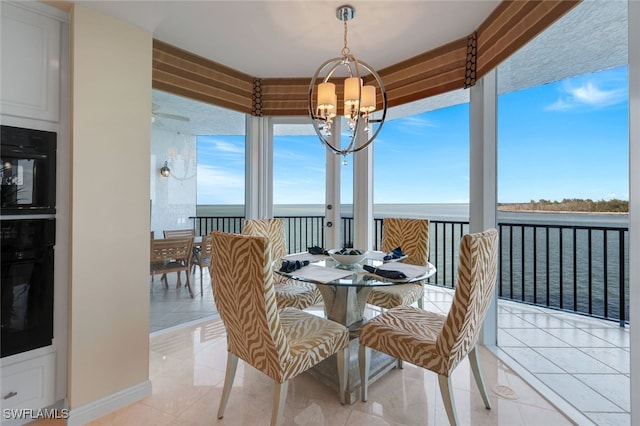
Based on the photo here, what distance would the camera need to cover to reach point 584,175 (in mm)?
2695

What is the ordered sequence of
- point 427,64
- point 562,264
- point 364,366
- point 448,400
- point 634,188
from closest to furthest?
point 634,188 → point 448,400 → point 364,366 → point 427,64 → point 562,264

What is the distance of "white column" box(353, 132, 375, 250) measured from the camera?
3.33m

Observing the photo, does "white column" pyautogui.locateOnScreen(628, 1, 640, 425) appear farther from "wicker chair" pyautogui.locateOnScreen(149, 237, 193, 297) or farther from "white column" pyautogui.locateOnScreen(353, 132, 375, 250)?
"wicker chair" pyautogui.locateOnScreen(149, 237, 193, 297)

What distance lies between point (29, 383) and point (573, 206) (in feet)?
14.0

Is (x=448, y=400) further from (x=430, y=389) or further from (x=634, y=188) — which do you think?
(x=634, y=188)

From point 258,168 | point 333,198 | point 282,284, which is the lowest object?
point 282,284

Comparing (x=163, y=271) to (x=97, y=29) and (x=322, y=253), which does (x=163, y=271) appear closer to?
(x=322, y=253)

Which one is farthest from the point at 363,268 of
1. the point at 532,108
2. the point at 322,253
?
the point at 532,108

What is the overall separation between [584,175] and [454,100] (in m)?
1.48

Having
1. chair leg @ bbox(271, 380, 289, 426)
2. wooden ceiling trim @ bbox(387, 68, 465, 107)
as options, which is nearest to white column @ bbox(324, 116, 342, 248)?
→ wooden ceiling trim @ bbox(387, 68, 465, 107)

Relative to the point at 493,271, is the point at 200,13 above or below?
above

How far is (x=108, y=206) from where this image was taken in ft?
5.37

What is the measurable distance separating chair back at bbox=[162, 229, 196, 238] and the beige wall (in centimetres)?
101

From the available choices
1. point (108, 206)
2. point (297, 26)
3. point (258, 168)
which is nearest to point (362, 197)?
point (258, 168)
